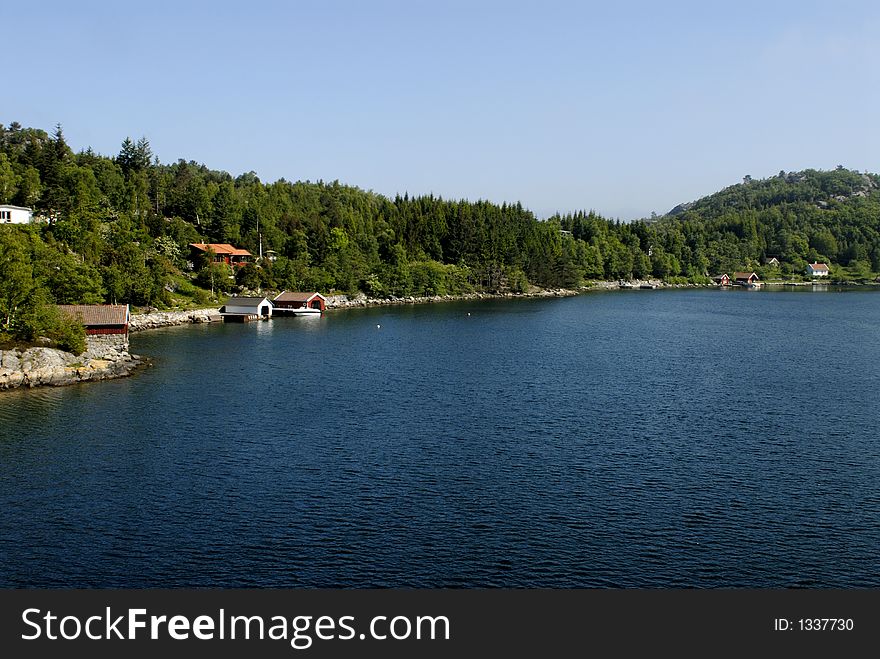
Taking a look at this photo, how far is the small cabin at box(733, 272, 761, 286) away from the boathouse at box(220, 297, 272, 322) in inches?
5470

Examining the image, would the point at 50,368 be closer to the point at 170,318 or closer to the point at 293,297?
the point at 170,318

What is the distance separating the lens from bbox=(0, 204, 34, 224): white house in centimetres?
8805

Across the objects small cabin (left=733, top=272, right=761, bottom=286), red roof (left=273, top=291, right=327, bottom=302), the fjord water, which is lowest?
the fjord water

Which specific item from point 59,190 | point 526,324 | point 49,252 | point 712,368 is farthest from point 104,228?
point 712,368

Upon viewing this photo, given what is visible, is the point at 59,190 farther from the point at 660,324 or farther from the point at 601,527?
the point at 601,527

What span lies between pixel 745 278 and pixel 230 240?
13404cm

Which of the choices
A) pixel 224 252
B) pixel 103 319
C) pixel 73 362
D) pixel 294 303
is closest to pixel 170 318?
pixel 294 303

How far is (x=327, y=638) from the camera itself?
18.6m

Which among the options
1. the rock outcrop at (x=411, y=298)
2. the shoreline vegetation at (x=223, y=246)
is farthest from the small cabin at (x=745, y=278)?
the rock outcrop at (x=411, y=298)

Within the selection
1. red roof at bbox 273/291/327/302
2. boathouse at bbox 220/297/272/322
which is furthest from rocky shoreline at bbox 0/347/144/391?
red roof at bbox 273/291/327/302

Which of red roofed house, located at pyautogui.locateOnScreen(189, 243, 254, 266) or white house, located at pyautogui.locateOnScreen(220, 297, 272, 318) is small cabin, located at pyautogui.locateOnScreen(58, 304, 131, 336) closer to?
white house, located at pyautogui.locateOnScreen(220, 297, 272, 318)

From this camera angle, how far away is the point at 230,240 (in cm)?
11988

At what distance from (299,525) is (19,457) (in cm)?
1439

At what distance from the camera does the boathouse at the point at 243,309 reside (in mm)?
90500
